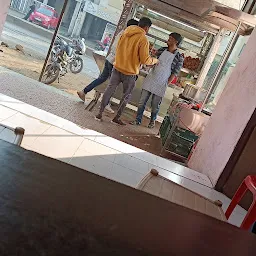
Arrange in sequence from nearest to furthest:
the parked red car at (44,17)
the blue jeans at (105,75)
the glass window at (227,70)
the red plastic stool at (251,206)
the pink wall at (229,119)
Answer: the red plastic stool at (251,206)
the pink wall at (229,119)
the blue jeans at (105,75)
the glass window at (227,70)
the parked red car at (44,17)

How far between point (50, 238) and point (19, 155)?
339 millimetres

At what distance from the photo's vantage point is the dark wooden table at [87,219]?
65 cm

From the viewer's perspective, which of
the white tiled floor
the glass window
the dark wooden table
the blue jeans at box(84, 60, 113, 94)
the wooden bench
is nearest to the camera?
the dark wooden table

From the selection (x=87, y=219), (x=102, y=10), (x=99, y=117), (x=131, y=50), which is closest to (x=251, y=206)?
(x=87, y=219)

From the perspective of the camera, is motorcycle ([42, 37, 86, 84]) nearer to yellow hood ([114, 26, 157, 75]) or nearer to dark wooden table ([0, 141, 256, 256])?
yellow hood ([114, 26, 157, 75])

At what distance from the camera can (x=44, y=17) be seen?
1638cm

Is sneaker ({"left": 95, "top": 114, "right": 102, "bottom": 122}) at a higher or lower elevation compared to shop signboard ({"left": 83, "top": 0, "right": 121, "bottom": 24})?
lower

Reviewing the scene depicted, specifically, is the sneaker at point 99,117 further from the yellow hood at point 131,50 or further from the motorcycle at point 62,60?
the motorcycle at point 62,60

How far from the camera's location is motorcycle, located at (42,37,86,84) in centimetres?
736

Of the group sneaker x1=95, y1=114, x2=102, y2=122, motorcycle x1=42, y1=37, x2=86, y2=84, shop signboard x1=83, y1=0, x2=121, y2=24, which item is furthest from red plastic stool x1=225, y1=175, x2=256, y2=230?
shop signboard x1=83, y1=0, x2=121, y2=24

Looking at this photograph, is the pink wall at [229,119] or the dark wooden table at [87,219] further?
the pink wall at [229,119]

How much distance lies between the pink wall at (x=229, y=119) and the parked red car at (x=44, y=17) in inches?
564

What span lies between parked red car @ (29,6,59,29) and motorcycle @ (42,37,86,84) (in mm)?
7793

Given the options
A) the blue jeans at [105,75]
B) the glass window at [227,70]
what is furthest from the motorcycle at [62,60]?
the glass window at [227,70]
